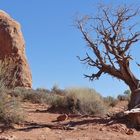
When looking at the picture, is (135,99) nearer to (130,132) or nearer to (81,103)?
(130,132)

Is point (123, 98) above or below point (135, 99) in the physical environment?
above

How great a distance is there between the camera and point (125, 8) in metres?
16.5

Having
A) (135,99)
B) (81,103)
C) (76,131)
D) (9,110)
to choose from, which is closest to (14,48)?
(81,103)

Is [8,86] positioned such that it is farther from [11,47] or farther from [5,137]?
[11,47]

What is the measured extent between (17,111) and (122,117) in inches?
131

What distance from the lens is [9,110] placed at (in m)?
12.4

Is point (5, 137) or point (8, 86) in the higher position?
point (8, 86)

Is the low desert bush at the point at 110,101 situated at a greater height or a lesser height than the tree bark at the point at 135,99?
greater

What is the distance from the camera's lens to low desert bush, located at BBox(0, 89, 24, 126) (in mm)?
12133

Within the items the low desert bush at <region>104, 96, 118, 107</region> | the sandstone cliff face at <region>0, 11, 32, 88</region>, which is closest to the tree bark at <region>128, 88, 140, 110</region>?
the low desert bush at <region>104, 96, 118, 107</region>

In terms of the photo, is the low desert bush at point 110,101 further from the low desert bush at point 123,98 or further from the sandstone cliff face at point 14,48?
the sandstone cliff face at point 14,48

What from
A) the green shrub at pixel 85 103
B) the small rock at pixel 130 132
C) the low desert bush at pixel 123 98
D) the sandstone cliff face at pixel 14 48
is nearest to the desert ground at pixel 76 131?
the small rock at pixel 130 132

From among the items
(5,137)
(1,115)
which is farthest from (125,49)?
(5,137)

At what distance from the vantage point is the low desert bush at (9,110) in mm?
12133
